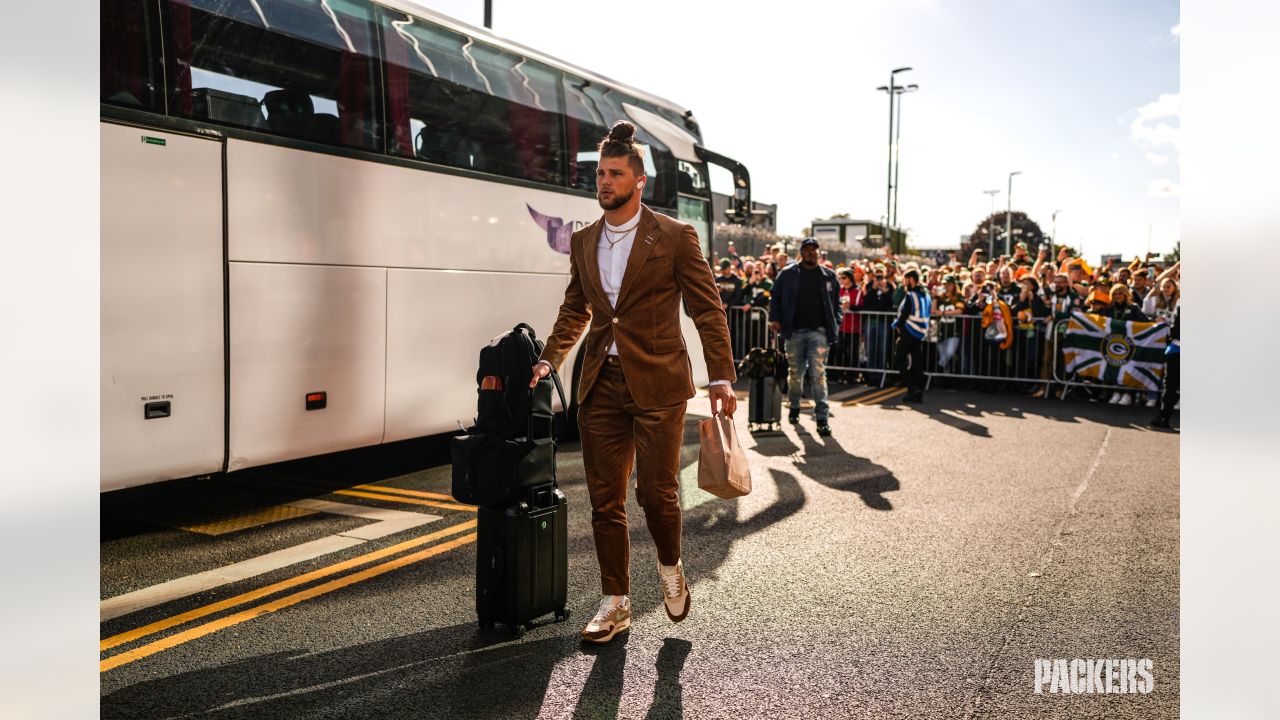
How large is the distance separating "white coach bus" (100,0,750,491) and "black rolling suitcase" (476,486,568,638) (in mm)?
2441

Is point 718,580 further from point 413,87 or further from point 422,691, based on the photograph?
point 413,87

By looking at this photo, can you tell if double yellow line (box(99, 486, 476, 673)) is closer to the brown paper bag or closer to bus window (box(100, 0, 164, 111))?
the brown paper bag

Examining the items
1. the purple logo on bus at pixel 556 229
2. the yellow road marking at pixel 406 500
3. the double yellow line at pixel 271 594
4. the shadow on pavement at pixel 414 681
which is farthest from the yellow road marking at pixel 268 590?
the purple logo on bus at pixel 556 229

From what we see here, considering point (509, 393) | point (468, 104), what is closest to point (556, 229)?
point (468, 104)

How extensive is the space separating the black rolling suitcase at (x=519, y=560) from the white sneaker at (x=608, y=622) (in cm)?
28

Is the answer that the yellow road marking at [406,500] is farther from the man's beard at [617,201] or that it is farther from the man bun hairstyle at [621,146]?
the man bun hairstyle at [621,146]

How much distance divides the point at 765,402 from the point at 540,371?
649cm

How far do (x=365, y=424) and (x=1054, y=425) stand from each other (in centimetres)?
799

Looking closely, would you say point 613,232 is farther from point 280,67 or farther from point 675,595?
point 280,67

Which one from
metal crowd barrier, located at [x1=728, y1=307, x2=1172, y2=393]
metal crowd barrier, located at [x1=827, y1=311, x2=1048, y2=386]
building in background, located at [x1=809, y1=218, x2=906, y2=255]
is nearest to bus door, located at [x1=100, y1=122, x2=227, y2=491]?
metal crowd barrier, located at [x1=728, y1=307, x2=1172, y2=393]

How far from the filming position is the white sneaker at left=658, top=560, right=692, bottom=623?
14.6ft

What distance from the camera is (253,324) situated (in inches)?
251

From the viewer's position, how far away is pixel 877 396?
14.5 metres
